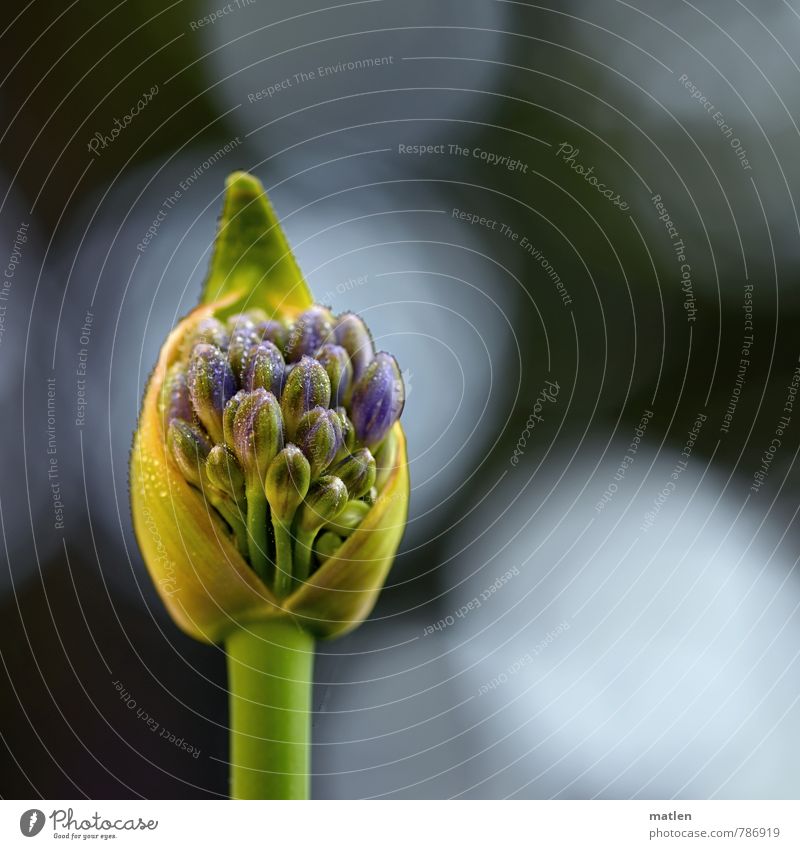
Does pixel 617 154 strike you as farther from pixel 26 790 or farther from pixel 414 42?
pixel 26 790

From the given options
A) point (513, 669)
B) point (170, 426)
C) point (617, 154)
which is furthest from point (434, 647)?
point (617, 154)

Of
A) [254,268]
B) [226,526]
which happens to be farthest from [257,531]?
[254,268]

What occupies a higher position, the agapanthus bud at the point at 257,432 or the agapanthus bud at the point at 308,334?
the agapanthus bud at the point at 308,334

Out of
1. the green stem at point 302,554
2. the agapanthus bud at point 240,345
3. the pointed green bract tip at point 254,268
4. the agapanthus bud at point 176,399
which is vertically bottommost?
the green stem at point 302,554
